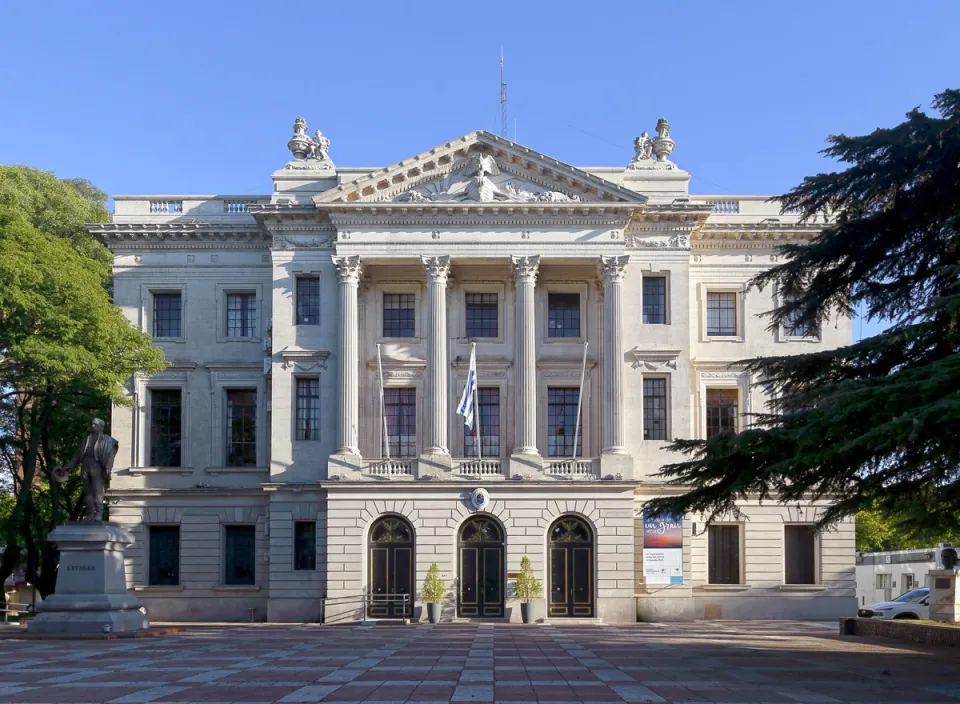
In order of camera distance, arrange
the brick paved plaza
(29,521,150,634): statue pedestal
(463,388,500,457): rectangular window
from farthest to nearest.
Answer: (463,388,500,457): rectangular window < (29,521,150,634): statue pedestal < the brick paved plaza

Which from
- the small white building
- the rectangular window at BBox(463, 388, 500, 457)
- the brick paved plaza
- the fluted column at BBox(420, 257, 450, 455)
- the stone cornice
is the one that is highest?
the stone cornice

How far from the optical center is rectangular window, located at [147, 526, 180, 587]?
44.3 meters

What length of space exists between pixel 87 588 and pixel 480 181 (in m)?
19.8

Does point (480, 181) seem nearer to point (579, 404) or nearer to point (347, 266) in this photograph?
point (347, 266)

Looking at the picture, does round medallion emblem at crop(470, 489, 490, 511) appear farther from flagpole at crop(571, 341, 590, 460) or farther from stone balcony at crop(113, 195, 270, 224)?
stone balcony at crop(113, 195, 270, 224)

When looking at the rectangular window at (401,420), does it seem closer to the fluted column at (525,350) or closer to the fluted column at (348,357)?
the fluted column at (348,357)

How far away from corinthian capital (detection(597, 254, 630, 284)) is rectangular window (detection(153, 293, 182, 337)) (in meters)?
16.1

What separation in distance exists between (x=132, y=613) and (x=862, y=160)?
67.8ft

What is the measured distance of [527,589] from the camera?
40.1m

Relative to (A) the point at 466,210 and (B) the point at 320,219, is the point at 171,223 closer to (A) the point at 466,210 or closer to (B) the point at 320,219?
(B) the point at 320,219

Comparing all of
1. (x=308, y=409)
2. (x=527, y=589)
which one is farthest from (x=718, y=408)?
(x=308, y=409)

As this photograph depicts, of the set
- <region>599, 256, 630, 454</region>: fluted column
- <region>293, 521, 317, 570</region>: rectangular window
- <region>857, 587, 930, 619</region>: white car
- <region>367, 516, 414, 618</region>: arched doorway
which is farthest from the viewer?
<region>293, 521, 317, 570</region>: rectangular window

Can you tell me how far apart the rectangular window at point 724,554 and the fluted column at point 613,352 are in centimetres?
554

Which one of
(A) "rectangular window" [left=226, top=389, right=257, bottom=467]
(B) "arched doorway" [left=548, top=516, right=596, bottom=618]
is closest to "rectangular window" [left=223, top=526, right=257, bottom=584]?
(A) "rectangular window" [left=226, top=389, right=257, bottom=467]
